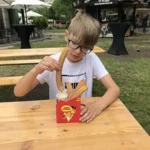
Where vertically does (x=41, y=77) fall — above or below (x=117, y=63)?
above

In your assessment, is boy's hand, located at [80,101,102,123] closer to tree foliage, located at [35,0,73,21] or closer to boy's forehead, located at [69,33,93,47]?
boy's forehead, located at [69,33,93,47]

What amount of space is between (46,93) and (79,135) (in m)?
3.10

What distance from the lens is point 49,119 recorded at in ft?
4.12

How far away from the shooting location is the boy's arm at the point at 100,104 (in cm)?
124

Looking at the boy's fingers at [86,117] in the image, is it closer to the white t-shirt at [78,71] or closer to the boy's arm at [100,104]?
the boy's arm at [100,104]

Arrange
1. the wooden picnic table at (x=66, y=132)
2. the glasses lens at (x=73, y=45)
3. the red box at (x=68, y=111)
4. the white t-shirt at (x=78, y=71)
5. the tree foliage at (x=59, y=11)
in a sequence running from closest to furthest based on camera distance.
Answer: the wooden picnic table at (x=66, y=132), the red box at (x=68, y=111), the glasses lens at (x=73, y=45), the white t-shirt at (x=78, y=71), the tree foliage at (x=59, y=11)

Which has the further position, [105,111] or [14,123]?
[105,111]

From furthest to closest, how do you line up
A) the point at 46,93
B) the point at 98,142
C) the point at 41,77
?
1. the point at 46,93
2. the point at 41,77
3. the point at 98,142

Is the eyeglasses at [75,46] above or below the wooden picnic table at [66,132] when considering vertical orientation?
above

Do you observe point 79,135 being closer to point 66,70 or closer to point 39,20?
point 66,70

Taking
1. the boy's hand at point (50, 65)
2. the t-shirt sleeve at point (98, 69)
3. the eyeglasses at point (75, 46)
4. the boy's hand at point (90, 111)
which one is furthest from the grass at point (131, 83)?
the boy's hand at point (50, 65)

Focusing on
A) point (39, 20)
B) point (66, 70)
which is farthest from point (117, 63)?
point (39, 20)

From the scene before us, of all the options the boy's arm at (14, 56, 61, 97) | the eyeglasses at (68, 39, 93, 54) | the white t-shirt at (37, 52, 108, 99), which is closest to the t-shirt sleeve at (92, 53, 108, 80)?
the white t-shirt at (37, 52, 108, 99)

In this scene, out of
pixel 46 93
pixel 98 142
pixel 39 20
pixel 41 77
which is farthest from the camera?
pixel 39 20
